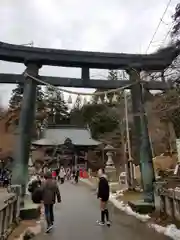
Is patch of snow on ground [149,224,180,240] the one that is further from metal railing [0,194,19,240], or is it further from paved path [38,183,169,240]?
metal railing [0,194,19,240]

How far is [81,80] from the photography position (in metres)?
13.3

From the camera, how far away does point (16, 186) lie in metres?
11.4

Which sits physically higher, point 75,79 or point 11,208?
point 75,79

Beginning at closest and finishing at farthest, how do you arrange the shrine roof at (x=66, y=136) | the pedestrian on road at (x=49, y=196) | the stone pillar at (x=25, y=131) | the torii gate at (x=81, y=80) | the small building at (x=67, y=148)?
the pedestrian on road at (x=49, y=196), the stone pillar at (x=25, y=131), the torii gate at (x=81, y=80), the small building at (x=67, y=148), the shrine roof at (x=66, y=136)

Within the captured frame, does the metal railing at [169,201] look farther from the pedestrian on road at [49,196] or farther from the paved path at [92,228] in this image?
the pedestrian on road at [49,196]

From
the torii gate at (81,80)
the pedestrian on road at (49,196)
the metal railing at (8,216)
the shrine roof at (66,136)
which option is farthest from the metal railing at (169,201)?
the shrine roof at (66,136)

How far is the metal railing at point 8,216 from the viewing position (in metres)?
8.15

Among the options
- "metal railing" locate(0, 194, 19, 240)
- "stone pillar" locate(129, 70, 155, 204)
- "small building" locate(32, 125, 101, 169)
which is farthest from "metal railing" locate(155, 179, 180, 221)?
"small building" locate(32, 125, 101, 169)

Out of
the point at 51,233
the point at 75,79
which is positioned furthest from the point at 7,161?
the point at 51,233

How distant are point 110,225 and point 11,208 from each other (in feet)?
11.4

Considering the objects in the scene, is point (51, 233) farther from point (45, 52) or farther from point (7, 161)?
point (7, 161)

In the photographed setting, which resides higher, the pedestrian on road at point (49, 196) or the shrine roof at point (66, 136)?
the shrine roof at point (66, 136)

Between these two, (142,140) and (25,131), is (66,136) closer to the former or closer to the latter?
(142,140)

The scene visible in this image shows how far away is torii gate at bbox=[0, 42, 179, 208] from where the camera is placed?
40.7 ft
